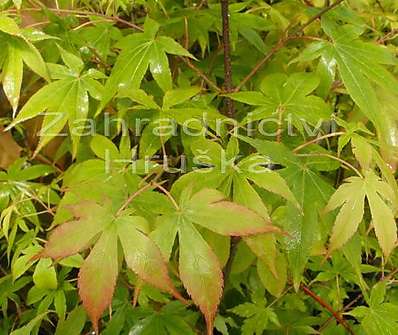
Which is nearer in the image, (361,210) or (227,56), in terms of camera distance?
(361,210)

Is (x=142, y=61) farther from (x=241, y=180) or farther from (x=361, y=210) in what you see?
(x=361, y=210)

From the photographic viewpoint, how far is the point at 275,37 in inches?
47.3

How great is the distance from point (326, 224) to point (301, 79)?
0.26m

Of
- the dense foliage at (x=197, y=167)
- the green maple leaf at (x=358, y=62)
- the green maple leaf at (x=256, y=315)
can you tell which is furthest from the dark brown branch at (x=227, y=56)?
the green maple leaf at (x=256, y=315)

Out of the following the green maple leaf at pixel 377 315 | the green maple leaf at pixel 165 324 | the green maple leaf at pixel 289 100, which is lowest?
the green maple leaf at pixel 165 324

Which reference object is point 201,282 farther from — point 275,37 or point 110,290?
point 275,37

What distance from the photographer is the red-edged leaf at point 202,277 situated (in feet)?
2.10

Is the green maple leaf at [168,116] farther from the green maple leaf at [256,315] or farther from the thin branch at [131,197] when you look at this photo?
the green maple leaf at [256,315]

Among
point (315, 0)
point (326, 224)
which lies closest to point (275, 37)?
point (315, 0)

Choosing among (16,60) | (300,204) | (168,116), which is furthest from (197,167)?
(16,60)

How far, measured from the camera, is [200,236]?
0.67 m

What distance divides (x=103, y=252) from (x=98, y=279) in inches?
1.2

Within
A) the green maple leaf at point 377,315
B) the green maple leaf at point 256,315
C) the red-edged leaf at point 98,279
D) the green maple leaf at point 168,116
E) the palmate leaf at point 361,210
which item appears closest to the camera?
the red-edged leaf at point 98,279

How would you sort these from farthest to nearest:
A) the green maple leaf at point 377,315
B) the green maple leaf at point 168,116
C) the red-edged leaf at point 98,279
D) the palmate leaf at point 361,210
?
the green maple leaf at point 377,315, the green maple leaf at point 168,116, the palmate leaf at point 361,210, the red-edged leaf at point 98,279
